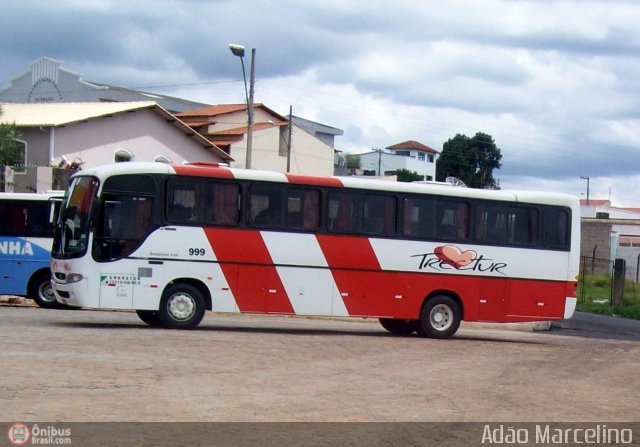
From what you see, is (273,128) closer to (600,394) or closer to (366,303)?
(366,303)

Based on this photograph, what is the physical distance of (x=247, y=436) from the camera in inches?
385

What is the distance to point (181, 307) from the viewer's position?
20422mm

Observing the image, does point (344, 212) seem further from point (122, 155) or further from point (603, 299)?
point (122, 155)

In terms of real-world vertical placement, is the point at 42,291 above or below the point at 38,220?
below

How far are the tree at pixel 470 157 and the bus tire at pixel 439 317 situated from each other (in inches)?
2273

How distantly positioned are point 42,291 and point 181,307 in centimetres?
787

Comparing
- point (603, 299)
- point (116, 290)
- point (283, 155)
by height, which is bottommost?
point (603, 299)

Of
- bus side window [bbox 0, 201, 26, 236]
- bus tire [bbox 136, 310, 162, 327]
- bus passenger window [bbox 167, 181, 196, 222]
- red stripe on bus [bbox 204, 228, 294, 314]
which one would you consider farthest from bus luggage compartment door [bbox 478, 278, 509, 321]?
bus side window [bbox 0, 201, 26, 236]

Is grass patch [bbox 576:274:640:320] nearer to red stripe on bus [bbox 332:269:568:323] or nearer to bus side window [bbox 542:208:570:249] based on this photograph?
bus side window [bbox 542:208:570:249]

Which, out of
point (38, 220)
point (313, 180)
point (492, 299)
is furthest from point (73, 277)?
point (492, 299)

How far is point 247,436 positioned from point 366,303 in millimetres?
12168

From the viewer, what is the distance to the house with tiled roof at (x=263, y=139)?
57.1 m

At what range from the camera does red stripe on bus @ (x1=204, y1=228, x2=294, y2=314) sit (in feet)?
68.1

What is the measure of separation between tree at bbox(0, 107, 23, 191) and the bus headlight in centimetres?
2387
